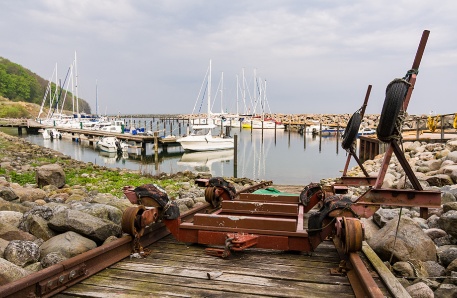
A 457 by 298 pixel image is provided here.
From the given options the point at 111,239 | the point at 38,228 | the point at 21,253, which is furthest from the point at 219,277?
the point at 38,228

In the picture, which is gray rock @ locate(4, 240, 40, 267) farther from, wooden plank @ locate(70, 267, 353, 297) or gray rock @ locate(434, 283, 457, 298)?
gray rock @ locate(434, 283, 457, 298)

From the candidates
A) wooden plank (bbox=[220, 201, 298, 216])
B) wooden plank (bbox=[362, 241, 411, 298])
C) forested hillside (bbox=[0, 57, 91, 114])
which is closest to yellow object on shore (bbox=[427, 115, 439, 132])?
→ wooden plank (bbox=[220, 201, 298, 216])

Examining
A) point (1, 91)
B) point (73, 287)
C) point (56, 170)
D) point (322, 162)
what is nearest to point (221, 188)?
point (73, 287)

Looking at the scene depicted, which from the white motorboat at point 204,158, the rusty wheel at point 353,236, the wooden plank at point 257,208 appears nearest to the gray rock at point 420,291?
the rusty wheel at point 353,236

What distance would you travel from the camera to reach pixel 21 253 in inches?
151

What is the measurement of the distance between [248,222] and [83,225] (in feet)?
6.31

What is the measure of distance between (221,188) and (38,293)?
4067 millimetres

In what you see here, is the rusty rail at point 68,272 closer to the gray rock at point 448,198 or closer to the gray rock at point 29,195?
the gray rock at point 29,195

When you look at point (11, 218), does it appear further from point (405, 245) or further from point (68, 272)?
point (405, 245)

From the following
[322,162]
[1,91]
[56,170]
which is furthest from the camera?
[1,91]

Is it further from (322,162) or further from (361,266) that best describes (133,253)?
(322,162)

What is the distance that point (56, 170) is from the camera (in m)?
11.5

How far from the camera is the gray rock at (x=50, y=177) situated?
11.1 meters

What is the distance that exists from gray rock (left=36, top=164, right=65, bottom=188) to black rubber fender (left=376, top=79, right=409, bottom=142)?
9.61 metres
